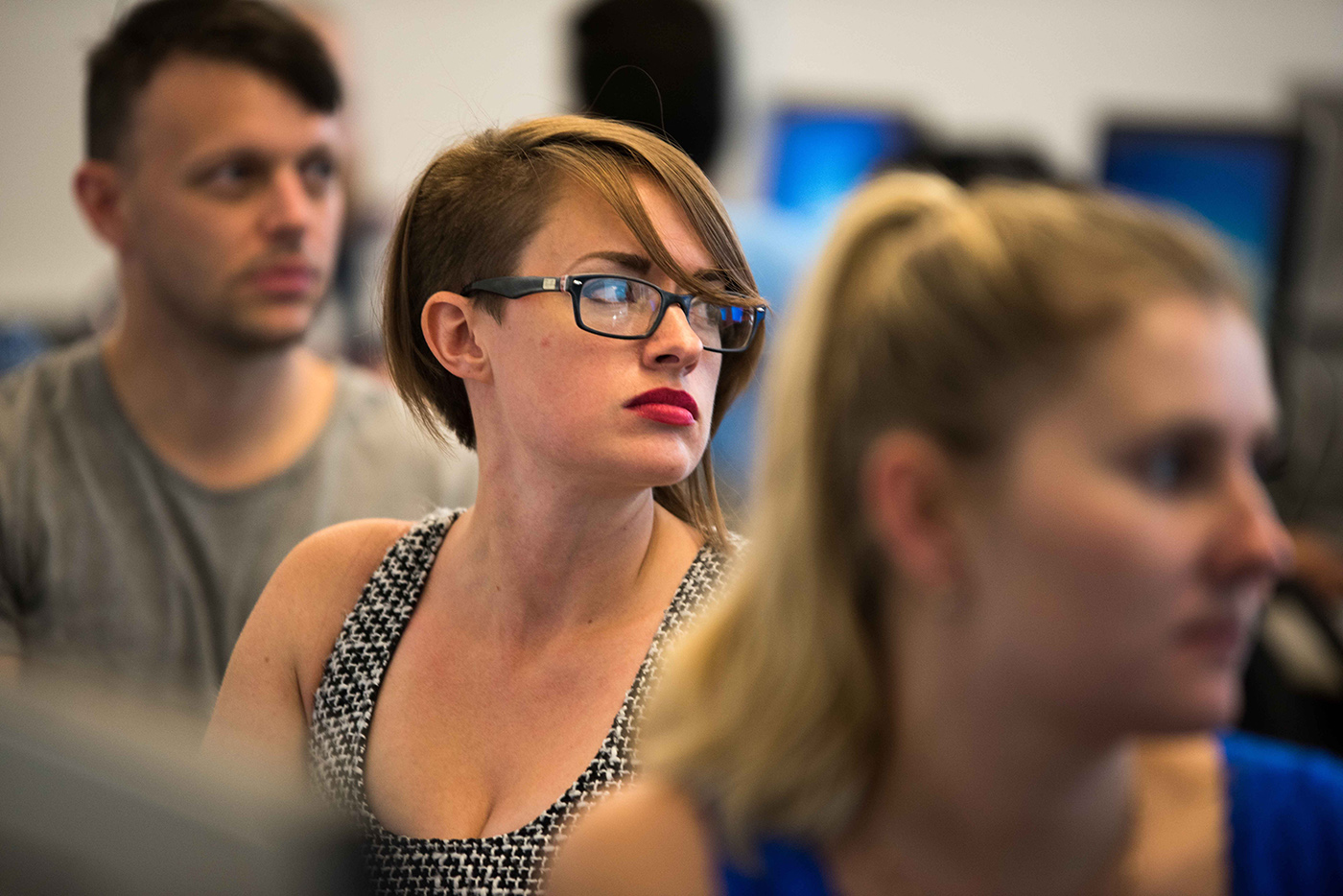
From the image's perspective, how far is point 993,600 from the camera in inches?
26.5

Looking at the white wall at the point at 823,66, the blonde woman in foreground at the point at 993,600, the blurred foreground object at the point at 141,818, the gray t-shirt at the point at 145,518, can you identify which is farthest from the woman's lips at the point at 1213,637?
the white wall at the point at 823,66

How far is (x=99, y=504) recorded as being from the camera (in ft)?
4.91

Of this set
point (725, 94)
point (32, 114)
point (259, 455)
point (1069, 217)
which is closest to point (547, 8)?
point (32, 114)

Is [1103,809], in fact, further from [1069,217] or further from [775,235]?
[775,235]

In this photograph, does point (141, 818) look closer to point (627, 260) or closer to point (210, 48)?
point (627, 260)

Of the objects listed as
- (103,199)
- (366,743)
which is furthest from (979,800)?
(103,199)

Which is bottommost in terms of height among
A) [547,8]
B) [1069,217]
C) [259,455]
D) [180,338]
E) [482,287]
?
[259,455]

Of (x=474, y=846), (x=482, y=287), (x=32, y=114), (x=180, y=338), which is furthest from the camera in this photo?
(x=32, y=114)

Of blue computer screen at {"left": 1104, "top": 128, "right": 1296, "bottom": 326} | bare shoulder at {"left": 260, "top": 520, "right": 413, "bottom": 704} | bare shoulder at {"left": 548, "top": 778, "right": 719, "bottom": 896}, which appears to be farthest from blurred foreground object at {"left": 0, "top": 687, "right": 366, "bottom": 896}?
blue computer screen at {"left": 1104, "top": 128, "right": 1296, "bottom": 326}

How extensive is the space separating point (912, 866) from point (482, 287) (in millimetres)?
624

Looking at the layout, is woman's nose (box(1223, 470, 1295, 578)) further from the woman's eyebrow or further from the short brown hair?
the short brown hair

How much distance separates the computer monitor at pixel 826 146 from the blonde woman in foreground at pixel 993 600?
3123mm

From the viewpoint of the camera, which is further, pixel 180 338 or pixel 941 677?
pixel 180 338

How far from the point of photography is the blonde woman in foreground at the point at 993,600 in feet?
2.10
